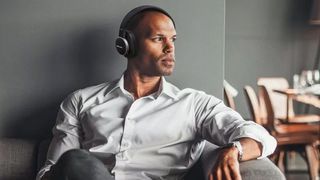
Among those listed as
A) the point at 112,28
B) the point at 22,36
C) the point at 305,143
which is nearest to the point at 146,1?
the point at 112,28

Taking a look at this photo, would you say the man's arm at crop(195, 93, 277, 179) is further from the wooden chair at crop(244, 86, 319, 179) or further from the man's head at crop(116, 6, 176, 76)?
the wooden chair at crop(244, 86, 319, 179)

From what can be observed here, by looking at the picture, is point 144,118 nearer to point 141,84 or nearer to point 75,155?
point 141,84

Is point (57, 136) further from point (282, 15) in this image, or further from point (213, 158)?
point (282, 15)

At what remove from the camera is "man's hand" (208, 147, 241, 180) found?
136 centimetres

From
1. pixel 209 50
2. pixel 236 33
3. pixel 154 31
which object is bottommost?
pixel 236 33

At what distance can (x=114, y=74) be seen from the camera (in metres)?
2.02

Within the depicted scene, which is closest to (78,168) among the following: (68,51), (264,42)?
(68,51)

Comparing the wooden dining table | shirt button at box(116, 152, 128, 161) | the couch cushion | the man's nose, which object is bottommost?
the wooden dining table

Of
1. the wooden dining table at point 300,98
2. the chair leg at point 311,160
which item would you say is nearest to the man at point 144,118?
the chair leg at point 311,160

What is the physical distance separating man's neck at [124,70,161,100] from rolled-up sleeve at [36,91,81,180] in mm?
220

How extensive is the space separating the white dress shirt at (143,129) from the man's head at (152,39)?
0.09m

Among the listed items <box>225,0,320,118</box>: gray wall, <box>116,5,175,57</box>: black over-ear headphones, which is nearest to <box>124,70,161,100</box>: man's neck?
<box>116,5,175,57</box>: black over-ear headphones

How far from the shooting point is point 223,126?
1608 mm

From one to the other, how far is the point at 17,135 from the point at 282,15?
3.69m
